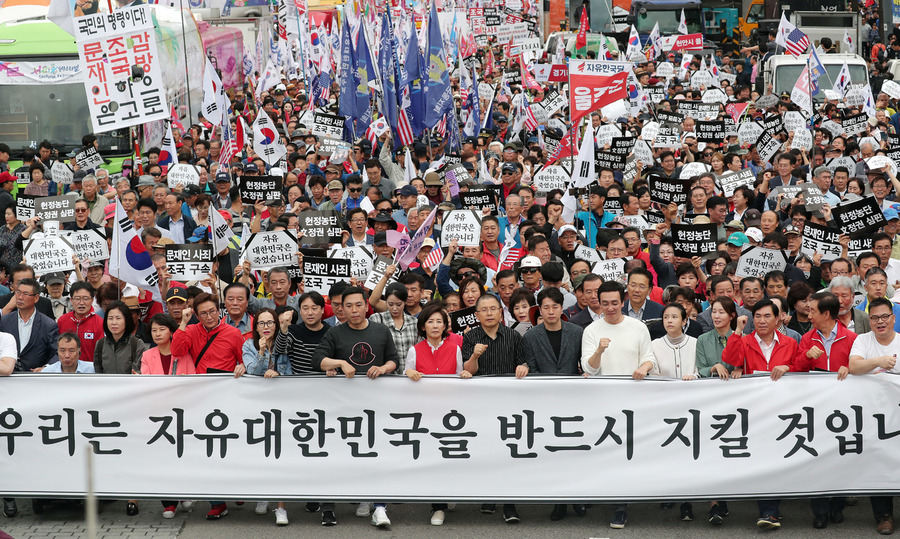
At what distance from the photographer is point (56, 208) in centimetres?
1230

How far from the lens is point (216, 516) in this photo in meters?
8.41

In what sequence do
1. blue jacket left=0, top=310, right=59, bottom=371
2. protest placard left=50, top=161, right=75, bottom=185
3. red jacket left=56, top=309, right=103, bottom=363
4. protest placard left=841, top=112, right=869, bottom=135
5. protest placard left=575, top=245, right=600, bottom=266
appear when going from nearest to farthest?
blue jacket left=0, top=310, right=59, bottom=371 < red jacket left=56, top=309, right=103, bottom=363 < protest placard left=575, top=245, right=600, bottom=266 < protest placard left=50, top=161, right=75, bottom=185 < protest placard left=841, top=112, right=869, bottom=135

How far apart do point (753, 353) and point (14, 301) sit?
551 centimetres

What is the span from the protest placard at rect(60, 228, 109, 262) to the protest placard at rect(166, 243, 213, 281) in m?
1.26

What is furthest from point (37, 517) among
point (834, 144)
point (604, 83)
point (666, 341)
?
point (834, 144)

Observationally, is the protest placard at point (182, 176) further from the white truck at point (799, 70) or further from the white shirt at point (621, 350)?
the white truck at point (799, 70)

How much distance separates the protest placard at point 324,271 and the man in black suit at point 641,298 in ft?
7.21

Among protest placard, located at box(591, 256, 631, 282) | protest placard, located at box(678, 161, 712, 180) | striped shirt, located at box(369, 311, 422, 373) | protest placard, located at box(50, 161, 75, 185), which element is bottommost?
striped shirt, located at box(369, 311, 422, 373)

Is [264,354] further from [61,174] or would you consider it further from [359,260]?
[61,174]

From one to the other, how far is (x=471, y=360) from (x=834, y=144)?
33.9 ft

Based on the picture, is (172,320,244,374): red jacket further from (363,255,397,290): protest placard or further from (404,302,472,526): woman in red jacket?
(363,255,397,290): protest placard

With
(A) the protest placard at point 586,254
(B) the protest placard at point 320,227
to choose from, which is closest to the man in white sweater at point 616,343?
(A) the protest placard at point 586,254

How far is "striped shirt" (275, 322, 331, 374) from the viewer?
8430 millimetres

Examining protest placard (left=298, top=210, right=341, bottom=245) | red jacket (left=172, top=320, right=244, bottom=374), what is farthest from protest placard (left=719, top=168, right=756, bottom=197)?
red jacket (left=172, top=320, right=244, bottom=374)
